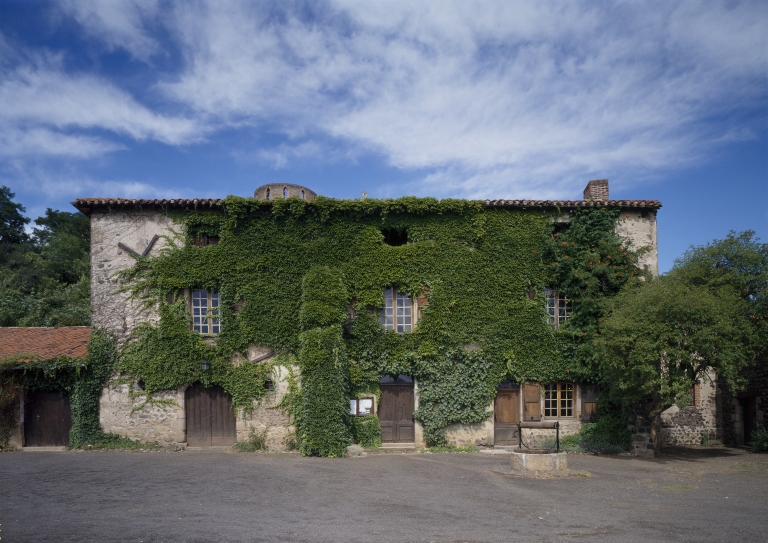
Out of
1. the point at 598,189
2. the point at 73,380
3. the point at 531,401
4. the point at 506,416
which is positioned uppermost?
the point at 598,189

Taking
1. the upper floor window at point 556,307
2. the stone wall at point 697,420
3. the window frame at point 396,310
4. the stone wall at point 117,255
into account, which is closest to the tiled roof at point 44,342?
the stone wall at point 117,255

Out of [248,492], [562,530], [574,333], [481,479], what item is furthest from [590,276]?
[248,492]

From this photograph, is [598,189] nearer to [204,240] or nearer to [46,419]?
[204,240]

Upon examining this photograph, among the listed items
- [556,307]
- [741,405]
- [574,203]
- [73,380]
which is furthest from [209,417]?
[741,405]

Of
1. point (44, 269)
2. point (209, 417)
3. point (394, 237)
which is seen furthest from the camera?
point (44, 269)

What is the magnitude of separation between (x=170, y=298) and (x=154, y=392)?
283cm

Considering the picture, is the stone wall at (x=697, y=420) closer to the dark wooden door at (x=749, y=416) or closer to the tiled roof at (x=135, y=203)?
the dark wooden door at (x=749, y=416)

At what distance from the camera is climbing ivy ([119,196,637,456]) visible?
53.6ft

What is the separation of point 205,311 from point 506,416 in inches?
386

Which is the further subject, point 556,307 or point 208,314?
point 556,307

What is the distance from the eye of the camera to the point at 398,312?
55.9 feet

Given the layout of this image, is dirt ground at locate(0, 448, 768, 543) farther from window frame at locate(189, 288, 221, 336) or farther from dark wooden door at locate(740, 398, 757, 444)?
window frame at locate(189, 288, 221, 336)

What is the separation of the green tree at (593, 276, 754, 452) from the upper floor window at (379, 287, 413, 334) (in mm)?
5507

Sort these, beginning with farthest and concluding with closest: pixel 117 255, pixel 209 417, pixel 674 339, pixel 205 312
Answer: pixel 205 312 → pixel 117 255 → pixel 209 417 → pixel 674 339
